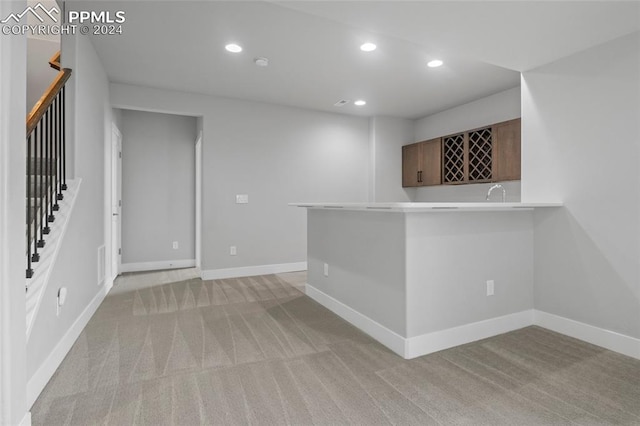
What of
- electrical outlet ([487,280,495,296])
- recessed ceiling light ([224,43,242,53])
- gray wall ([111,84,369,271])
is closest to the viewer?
electrical outlet ([487,280,495,296])

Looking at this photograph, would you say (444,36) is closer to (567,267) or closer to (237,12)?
(237,12)

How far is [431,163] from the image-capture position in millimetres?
5266

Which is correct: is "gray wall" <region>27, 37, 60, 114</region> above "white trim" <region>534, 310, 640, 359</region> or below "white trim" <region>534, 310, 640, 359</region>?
above

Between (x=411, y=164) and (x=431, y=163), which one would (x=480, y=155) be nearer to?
(x=431, y=163)

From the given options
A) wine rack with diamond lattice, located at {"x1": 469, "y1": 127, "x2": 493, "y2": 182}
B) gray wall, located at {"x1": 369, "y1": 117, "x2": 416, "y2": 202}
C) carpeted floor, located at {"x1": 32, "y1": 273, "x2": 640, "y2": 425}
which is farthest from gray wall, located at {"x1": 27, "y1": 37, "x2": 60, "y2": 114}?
wine rack with diamond lattice, located at {"x1": 469, "y1": 127, "x2": 493, "y2": 182}

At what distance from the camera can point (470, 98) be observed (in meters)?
4.67

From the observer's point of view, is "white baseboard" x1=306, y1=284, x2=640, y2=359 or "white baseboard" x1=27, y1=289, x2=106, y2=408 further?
"white baseboard" x1=306, y1=284, x2=640, y2=359

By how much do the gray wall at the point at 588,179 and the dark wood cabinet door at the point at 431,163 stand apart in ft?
6.97

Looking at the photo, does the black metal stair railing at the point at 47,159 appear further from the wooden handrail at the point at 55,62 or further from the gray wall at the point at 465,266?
the gray wall at the point at 465,266

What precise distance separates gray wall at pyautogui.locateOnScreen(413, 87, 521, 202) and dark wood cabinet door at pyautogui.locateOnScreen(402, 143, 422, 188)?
0.29 meters

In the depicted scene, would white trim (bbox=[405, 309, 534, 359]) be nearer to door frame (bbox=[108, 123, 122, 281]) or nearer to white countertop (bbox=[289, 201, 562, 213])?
white countertop (bbox=[289, 201, 562, 213])

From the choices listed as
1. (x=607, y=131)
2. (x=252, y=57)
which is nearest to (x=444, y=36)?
(x=607, y=131)

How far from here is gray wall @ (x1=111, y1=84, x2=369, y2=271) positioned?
455 cm

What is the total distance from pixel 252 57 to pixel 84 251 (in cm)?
243
